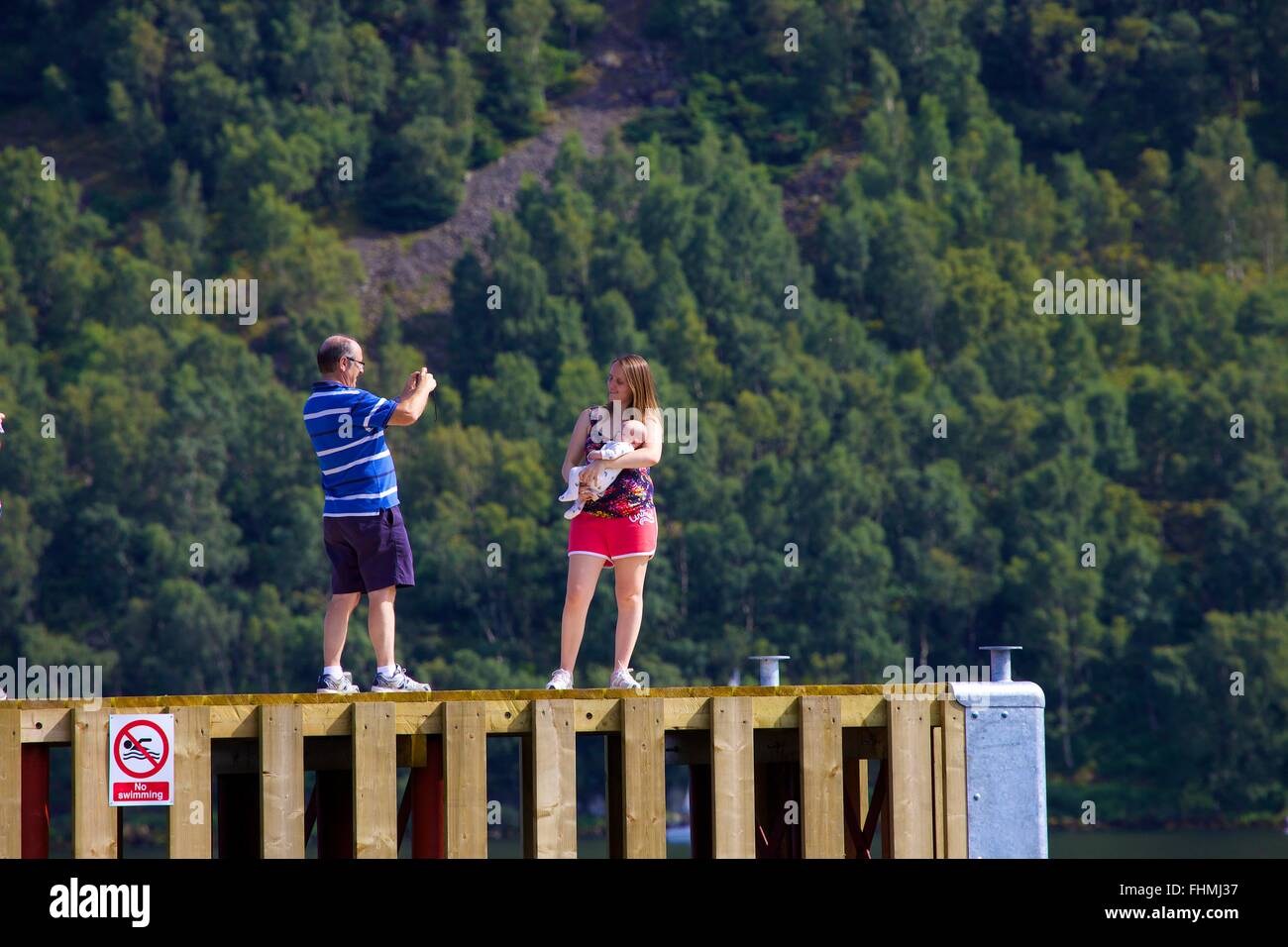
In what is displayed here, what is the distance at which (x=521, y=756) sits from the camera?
12.5 meters

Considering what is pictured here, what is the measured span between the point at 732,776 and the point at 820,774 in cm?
47

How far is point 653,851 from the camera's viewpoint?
12273 mm

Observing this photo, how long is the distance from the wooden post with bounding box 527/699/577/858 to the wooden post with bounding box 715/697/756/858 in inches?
28.8

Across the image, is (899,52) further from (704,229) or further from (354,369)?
(354,369)

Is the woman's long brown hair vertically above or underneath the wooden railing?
above

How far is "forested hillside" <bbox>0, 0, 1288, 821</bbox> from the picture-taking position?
8256cm

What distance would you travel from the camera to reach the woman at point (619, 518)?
45.2ft

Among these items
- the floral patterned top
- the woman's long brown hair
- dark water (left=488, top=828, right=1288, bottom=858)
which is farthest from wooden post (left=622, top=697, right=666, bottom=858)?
dark water (left=488, top=828, right=1288, bottom=858)

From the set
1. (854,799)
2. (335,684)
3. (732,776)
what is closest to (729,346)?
(854,799)

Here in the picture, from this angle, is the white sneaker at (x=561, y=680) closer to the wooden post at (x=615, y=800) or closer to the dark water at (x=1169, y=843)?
the wooden post at (x=615, y=800)

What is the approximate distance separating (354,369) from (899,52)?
390ft

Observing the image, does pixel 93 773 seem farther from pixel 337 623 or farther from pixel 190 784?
pixel 337 623

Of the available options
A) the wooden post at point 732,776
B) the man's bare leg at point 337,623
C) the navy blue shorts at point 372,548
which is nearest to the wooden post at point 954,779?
the wooden post at point 732,776
